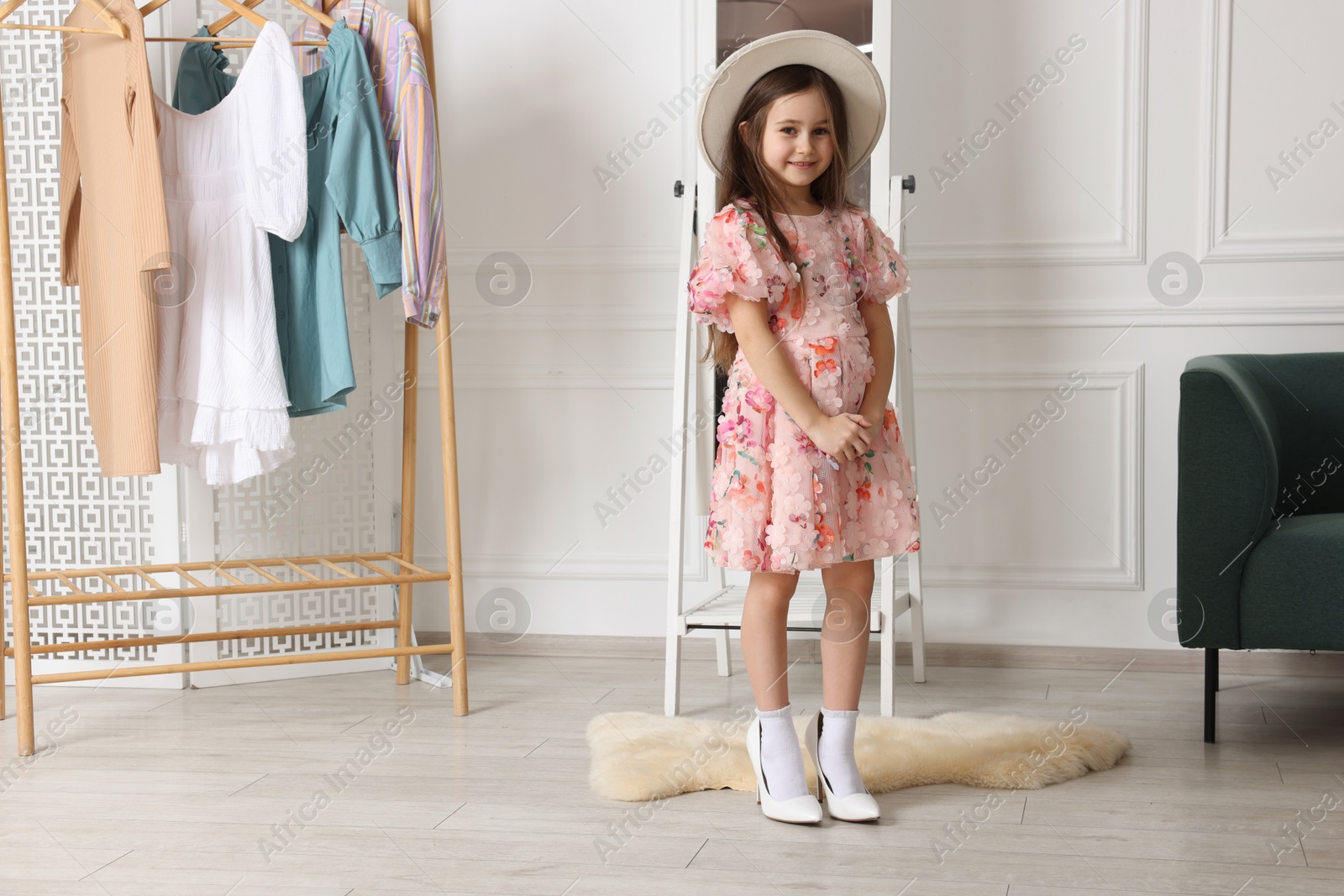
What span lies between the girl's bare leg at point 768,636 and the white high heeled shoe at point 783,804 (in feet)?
0.17

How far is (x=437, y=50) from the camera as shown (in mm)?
2846

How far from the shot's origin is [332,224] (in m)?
2.23

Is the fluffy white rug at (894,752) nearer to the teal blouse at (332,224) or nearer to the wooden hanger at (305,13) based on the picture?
the teal blouse at (332,224)

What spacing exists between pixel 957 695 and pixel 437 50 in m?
1.91

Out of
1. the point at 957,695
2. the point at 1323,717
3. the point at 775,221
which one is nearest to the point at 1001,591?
the point at 957,695

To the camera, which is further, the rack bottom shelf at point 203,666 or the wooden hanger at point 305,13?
the wooden hanger at point 305,13

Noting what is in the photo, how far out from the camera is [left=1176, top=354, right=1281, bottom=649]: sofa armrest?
1.94 meters

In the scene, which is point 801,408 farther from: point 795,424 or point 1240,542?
point 1240,542

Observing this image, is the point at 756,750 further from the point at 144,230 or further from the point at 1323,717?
the point at 144,230

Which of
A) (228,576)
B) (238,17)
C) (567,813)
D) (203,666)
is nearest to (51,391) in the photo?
(228,576)

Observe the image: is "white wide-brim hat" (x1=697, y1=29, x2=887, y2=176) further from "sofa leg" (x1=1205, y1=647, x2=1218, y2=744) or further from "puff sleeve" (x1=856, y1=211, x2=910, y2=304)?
"sofa leg" (x1=1205, y1=647, x2=1218, y2=744)

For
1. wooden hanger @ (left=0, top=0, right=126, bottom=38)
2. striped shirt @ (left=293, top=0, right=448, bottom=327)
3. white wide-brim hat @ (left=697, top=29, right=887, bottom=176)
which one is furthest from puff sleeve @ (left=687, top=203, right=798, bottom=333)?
wooden hanger @ (left=0, top=0, right=126, bottom=38)

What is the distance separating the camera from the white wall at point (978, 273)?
2482 mm

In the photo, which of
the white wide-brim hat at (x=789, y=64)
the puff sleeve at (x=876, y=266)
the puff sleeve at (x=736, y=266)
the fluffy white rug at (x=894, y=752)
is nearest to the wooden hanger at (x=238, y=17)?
the white wide-brim hat at (x=789, y=64)
